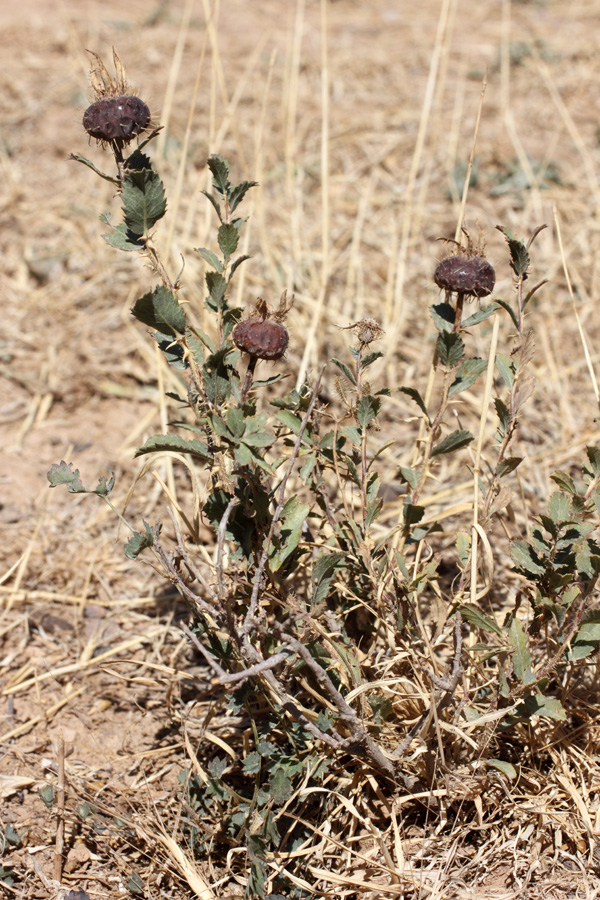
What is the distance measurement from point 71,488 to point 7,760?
2.83 ft

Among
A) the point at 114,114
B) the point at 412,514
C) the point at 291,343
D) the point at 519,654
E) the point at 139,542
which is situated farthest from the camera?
the point at 291,343

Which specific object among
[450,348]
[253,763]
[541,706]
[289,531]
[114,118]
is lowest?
[253,763]

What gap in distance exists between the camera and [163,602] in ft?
7.12

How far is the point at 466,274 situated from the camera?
131 centimetres

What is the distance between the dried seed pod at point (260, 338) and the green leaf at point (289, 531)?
340 millimetres

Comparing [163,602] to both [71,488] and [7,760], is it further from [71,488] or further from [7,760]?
[71,488]

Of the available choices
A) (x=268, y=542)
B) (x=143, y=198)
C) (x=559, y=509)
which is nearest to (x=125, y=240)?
(x=143, y=198)

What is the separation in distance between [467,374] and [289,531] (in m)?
0.45

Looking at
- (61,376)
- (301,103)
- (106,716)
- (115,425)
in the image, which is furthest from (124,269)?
(106,716)

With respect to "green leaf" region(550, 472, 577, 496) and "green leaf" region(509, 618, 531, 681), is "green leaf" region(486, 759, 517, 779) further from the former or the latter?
"green leaf" region(550, 472, 577, 496)

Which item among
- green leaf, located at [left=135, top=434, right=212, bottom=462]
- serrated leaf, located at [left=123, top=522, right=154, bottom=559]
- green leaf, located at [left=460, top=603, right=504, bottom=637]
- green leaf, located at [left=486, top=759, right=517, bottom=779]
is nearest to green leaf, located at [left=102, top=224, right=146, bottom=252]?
green leaf, located at [left=135, top=434, right=212, bottom=462]

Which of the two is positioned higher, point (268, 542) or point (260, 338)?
point (260, 338)

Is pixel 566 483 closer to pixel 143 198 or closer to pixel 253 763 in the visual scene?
pixel 253 763

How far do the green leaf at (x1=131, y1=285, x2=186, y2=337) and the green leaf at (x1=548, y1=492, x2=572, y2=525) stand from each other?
0.74 m
